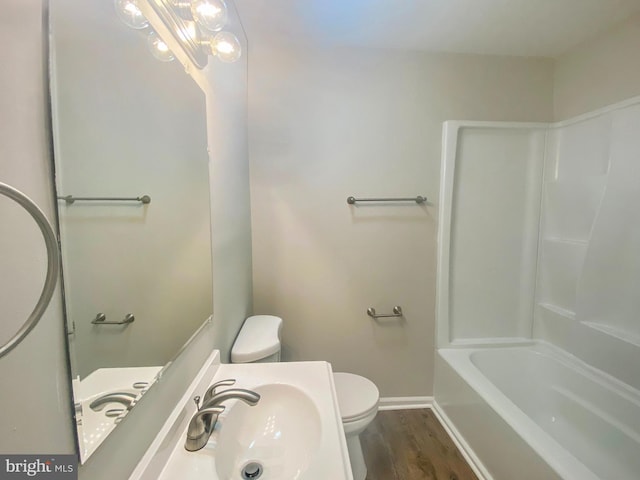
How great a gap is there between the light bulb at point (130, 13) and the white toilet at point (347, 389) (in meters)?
1.24

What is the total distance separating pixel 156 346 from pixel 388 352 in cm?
166

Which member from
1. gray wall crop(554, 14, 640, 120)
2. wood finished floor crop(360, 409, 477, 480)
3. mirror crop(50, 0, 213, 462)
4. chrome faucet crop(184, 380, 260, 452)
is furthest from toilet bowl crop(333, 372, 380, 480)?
gray wall crop(554, 14, 640, 120)

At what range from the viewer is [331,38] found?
1.74 meters

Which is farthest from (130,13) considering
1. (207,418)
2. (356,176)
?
(356,176)

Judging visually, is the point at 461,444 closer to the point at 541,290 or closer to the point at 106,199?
the point at 541,290

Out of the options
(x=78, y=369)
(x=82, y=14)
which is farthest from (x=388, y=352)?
(x=82, y=14)

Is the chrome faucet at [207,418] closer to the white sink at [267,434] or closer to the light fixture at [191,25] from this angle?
the white sink at [267,434]

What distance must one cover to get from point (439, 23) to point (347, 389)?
2.17 metres

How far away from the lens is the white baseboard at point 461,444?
4.89ft

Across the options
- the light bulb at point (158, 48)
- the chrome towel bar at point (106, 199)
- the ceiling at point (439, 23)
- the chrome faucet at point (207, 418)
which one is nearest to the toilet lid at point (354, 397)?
the chrome faucet at point (207, 418)

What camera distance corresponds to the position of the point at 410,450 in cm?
166

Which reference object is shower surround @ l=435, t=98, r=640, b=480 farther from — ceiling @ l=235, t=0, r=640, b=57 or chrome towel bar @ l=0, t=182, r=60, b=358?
chrome towel bar @ l=0, t=182, r=60, b=358

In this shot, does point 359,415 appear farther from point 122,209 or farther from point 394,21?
point 394,21

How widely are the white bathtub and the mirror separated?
4.99 feet
